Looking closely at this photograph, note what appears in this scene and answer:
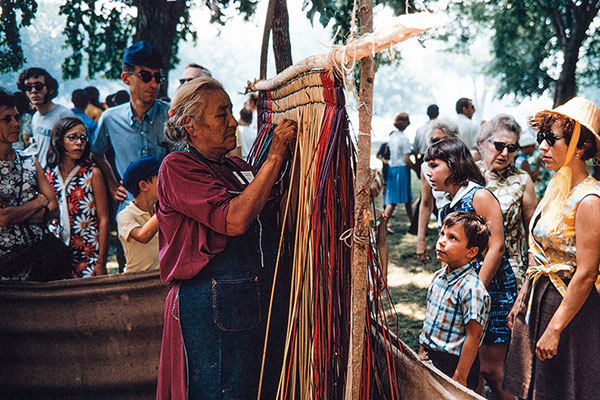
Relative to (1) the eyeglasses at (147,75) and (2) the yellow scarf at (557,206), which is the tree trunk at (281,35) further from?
(2) the yellow scarf at (557,206)

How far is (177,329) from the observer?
Result: 2213 millimetres

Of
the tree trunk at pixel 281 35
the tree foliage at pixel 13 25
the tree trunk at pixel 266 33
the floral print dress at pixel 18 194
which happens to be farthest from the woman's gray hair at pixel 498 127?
the tree foliage at pixel 13 25

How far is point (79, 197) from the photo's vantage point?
13.1ft

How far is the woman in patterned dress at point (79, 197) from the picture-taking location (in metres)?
3.94

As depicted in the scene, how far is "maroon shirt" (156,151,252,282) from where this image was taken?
1988 millimetres

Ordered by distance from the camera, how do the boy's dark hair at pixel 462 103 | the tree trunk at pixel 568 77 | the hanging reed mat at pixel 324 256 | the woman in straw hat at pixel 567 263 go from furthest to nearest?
the tree trunk at pixel 568 77 → the boy's dark hair at pixel 462 103 → the woman in straw hat at pixel 567 263 → the hanging reed mat at pixel 324 256

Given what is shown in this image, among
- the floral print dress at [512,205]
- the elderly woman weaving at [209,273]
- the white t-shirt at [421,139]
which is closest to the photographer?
the elderly woman weaving at [209,273]

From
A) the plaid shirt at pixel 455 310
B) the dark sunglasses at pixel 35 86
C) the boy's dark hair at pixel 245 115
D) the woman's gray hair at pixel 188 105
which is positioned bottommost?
the plaid shirt at pixel 455 310

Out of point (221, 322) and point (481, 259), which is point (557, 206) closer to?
point (481, 259)

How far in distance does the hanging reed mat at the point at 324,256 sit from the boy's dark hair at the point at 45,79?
375 centimetres

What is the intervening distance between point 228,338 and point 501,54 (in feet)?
43.3

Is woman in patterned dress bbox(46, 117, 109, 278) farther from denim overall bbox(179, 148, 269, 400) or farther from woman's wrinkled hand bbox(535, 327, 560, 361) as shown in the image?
woman's wrinkled hand bbox(535, 327, 560, 361)

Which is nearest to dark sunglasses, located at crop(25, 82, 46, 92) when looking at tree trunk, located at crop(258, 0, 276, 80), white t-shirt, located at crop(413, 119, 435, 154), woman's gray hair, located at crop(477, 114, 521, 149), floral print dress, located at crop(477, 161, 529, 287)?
tree trunk, located at crop(258, 0, 276, 80)

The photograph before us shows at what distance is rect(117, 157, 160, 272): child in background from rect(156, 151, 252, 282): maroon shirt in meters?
1.25
